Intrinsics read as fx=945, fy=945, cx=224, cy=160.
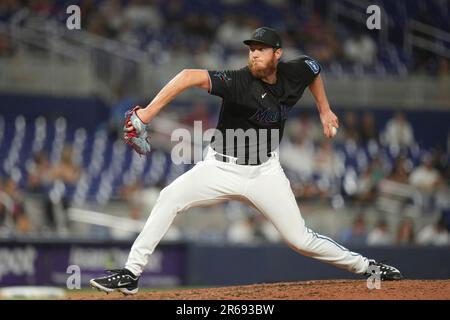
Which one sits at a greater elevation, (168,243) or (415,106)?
(415,106)

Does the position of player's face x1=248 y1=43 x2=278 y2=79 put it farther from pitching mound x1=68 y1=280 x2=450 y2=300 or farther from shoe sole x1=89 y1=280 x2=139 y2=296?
shoe sole x1=89 y1=280 x2=139 y2=296

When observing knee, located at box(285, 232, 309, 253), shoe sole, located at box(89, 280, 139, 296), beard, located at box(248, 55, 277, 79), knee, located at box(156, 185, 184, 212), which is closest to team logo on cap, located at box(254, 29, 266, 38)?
beard, located at box(248, 55, 277, 79)

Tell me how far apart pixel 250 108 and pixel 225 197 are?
655 millimetres

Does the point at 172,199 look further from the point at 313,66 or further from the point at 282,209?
the point at 313,66

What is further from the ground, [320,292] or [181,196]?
[181,196]

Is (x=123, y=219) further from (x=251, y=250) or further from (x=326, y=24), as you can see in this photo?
(x=326, y=24)

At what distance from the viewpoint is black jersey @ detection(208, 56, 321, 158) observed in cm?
655

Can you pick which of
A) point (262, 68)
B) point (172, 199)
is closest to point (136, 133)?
point (172, 199)

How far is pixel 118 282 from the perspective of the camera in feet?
21.5

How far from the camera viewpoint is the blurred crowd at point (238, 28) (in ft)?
53.3

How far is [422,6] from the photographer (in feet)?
60.3

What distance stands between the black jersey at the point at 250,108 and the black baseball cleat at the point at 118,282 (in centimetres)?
109
